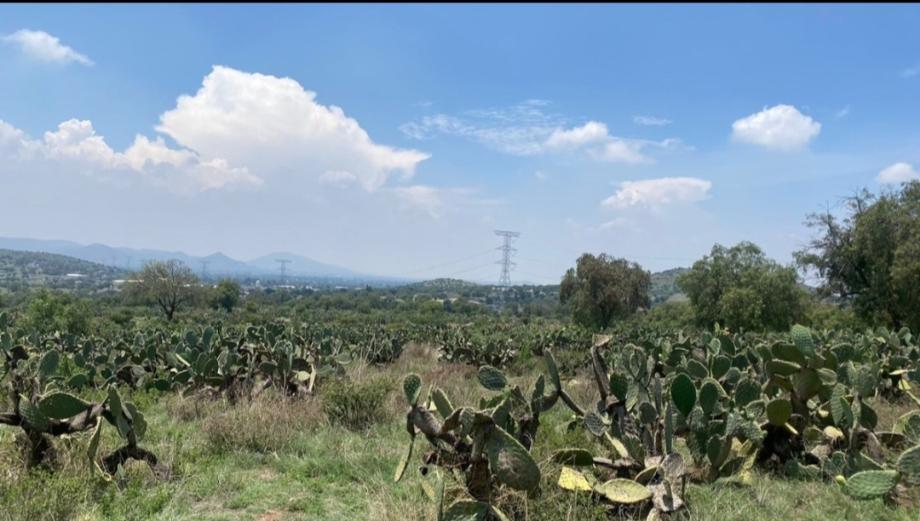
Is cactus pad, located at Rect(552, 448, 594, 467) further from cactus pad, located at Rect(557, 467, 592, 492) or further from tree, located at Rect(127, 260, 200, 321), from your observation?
tree, located at Rect(127, 260, 200, 321)

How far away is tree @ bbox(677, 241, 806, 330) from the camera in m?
29.7

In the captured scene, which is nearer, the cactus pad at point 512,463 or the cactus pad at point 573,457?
the cactus pad at point 512,463

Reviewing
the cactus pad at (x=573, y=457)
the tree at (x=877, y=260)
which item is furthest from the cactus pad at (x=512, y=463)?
the tree at (x=877, y=260)

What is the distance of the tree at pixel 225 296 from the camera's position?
60909 millimetres

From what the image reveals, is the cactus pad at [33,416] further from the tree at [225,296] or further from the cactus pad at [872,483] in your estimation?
the tree at [225,296]

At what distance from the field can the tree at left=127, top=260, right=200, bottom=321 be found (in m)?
44.2

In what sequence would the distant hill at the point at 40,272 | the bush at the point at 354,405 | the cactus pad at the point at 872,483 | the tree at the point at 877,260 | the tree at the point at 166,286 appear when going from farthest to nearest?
the distant hill at the point at 40,272 < the tree at the point at 166,286 < the tree at the point at 877,260 < the bush at the point at 354,405 < the cactus pad at the point at 872,483

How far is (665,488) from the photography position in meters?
3.55

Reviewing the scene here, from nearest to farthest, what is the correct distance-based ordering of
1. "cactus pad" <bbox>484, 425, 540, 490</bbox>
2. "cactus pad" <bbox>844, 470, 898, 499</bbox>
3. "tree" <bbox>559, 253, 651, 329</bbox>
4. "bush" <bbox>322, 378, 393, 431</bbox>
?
"cactus pad" <bbox>484, 425, 540, 490</bbox> < "cactus pad" <bbox>844, 470, 898, 499</bbox> < "bush" <bbox>322, 378, 393, 431</bbox> < "tree" <bbox>559, 253, 651, 329</bbox>

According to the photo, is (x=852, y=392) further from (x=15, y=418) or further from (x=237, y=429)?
(x=15, y=418)

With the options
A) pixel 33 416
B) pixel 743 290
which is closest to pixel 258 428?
pixel 33 416

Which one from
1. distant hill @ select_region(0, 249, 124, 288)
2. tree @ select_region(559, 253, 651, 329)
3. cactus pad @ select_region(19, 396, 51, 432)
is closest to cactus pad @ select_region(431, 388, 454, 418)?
cactus pad @ select_region(19, 396, 51, 432)

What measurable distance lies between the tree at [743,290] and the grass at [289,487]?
1077 inches

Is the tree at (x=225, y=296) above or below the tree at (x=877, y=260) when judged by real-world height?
below
